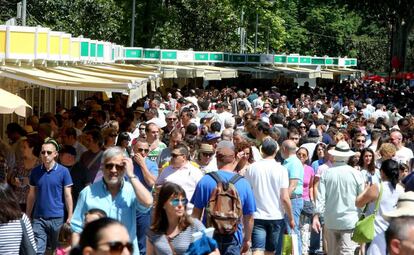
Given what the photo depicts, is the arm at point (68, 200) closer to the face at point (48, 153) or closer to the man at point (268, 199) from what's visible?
the face at point (48, 153)

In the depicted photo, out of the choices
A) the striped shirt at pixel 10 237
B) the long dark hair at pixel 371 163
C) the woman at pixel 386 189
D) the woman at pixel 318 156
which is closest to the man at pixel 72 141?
the woman at pixel 318 156

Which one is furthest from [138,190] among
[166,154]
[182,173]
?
[166,154]

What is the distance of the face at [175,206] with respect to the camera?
298 inches

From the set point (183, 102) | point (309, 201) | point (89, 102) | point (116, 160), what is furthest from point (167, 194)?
point (183, 102)

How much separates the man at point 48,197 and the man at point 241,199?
5.95 feet

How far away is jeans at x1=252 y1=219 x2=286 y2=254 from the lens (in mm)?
11047

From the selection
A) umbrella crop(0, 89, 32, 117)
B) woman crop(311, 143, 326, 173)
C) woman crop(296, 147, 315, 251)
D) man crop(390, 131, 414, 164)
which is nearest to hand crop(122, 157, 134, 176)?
umbrella crop(0, 89, 32, 117)

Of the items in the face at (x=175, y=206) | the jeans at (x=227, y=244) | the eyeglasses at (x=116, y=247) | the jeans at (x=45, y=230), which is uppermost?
the eyeglasses at (x=116, y=247)

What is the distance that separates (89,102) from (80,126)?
681cm

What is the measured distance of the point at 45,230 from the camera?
1096cm

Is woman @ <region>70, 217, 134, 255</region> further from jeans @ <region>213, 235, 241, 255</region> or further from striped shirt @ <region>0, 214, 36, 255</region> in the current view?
jeans @ <region>213, 235, 241, 255</region>

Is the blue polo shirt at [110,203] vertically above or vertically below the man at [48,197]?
above

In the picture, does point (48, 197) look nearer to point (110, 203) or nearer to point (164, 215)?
point (110, 203)

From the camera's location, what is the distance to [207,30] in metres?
70.2
